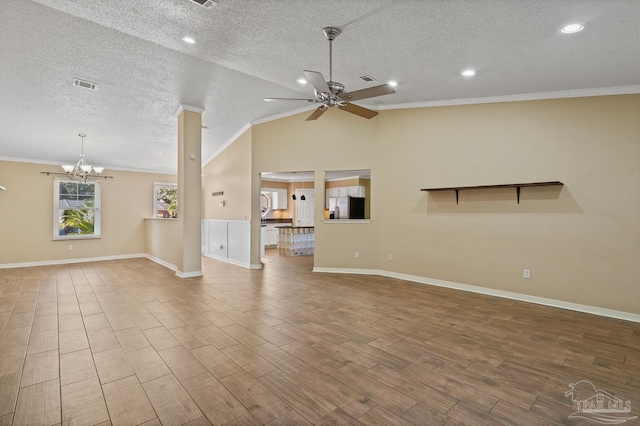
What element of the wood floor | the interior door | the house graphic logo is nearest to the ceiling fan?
the wood floor

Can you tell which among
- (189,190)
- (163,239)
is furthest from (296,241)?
(189,190)

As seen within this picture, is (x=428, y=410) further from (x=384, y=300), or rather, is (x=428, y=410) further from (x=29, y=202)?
(x=29, y=202)

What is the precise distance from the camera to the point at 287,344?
286cm

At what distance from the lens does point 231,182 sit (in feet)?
25.2

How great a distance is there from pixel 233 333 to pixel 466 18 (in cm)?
363

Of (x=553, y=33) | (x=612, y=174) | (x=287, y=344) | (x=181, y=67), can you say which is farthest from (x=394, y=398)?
(x=181, y=67)

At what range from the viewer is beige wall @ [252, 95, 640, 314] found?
3.81 m

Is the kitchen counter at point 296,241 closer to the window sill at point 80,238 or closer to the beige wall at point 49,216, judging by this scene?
the beige wall at point 49,216

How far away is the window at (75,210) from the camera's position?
25.1 feet

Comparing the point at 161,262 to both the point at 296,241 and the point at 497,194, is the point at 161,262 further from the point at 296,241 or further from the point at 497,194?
the point at 497,194

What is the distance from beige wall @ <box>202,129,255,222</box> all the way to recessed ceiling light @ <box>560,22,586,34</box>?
17.9 ft

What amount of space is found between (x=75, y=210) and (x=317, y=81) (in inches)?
314

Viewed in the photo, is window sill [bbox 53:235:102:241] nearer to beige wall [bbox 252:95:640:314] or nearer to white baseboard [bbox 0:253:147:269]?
white baseboard [bbox 0:253:147:269]

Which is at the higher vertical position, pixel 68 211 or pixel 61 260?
pixel 68 211
